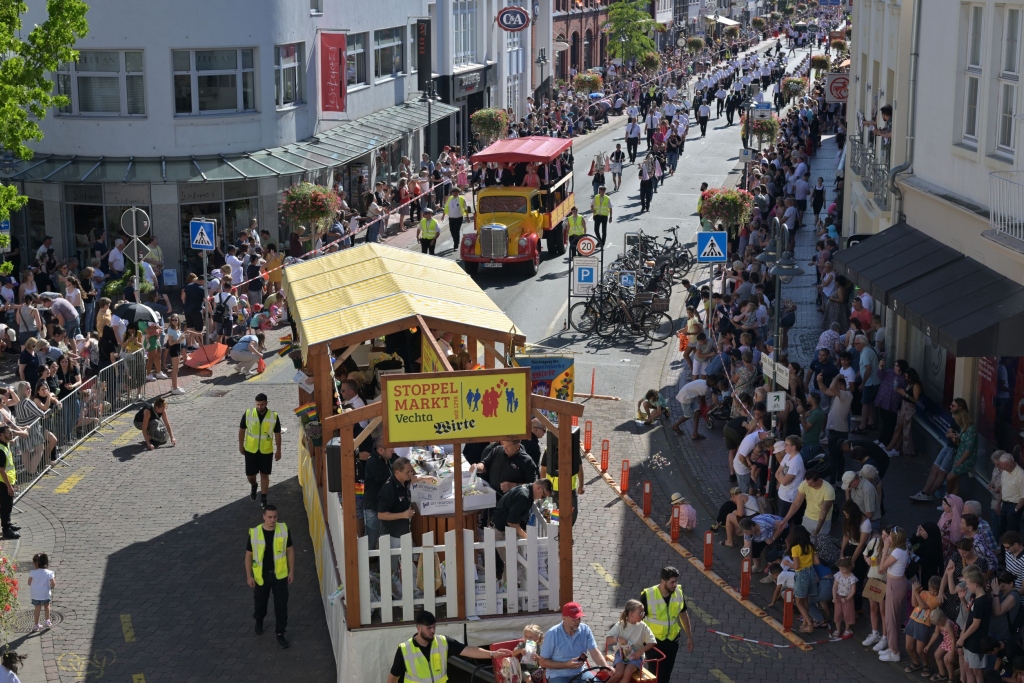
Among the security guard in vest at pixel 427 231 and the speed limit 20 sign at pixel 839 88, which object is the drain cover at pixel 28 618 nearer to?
the security guard in vest at pixel 427 231

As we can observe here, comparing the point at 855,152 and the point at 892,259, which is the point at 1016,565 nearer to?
the point at 892,259

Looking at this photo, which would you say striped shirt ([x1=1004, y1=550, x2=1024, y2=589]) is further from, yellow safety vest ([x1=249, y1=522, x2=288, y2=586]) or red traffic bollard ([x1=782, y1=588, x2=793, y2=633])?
yellow safety vest ([x1=249, y1=522, x2=288, y2=586])

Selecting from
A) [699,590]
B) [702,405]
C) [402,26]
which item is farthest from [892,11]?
[402,26]

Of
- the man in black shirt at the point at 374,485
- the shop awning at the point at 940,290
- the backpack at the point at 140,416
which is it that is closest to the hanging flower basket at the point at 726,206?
the shop awning at the point at 940,290

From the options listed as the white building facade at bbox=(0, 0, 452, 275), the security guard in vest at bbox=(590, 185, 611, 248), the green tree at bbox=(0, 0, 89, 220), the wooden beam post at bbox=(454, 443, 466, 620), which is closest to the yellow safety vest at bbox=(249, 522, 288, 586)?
the wooden beam post at bbox=(454, 443, 466, 620)

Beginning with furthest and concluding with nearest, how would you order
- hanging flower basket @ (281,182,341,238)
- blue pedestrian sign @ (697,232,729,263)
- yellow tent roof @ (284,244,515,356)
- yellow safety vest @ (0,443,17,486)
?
hanging flower basket @ (281,182,341,238) < blue pedestrian sign @ (697,232,729,263) < yellow safety vest @ (0,443,17,486) < yellow tent roof @ (284,244,515,356)

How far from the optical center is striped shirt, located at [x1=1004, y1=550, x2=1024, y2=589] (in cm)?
1321

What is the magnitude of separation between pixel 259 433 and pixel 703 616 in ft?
20.7

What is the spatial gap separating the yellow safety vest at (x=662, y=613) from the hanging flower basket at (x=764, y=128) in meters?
30.5

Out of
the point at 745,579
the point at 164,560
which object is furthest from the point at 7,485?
the point at 745,579

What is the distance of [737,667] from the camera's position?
13.5 meters

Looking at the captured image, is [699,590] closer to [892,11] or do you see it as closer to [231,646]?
[231,646]

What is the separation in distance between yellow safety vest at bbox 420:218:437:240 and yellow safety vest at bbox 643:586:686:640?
1949 cm

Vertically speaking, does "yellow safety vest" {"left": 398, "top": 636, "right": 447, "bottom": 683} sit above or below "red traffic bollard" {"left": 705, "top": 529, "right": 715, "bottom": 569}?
above
